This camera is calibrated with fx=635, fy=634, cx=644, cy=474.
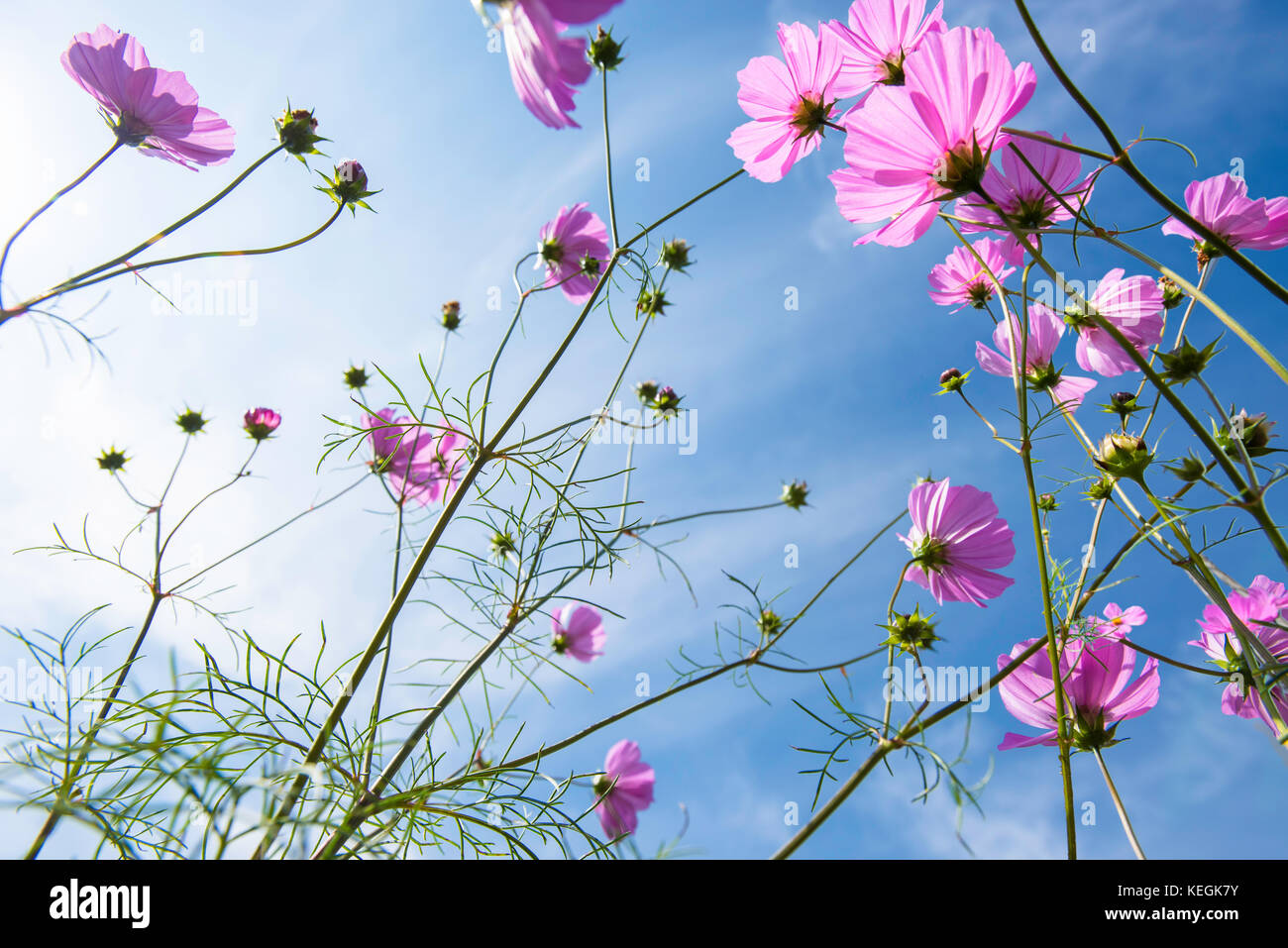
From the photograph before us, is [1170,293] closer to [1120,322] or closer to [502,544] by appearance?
[1120,322]

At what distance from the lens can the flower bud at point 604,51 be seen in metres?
1.08

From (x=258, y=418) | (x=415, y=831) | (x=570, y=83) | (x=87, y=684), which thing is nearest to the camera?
(x=570, y=83)

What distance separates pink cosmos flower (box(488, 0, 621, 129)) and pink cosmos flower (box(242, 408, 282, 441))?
4.26ft

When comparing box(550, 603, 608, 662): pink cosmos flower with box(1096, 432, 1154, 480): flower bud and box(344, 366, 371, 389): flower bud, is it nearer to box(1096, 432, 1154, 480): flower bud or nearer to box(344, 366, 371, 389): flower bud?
box(344, 366, 371, 389): flower bud

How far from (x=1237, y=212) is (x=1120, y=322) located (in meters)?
0.14

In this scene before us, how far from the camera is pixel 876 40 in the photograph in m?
0.67

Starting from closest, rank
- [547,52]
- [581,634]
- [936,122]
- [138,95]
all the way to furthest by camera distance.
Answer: [547,52] < [936,122] < [138,95] < [581,634]

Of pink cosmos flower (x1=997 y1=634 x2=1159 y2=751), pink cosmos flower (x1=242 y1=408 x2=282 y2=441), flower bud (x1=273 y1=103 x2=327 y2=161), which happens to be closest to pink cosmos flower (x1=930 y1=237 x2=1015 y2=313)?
pink cosmos flower (x1=997 y1=634 x2=1159 y2=751)

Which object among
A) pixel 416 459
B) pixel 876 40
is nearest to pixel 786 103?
pixel 876 40
